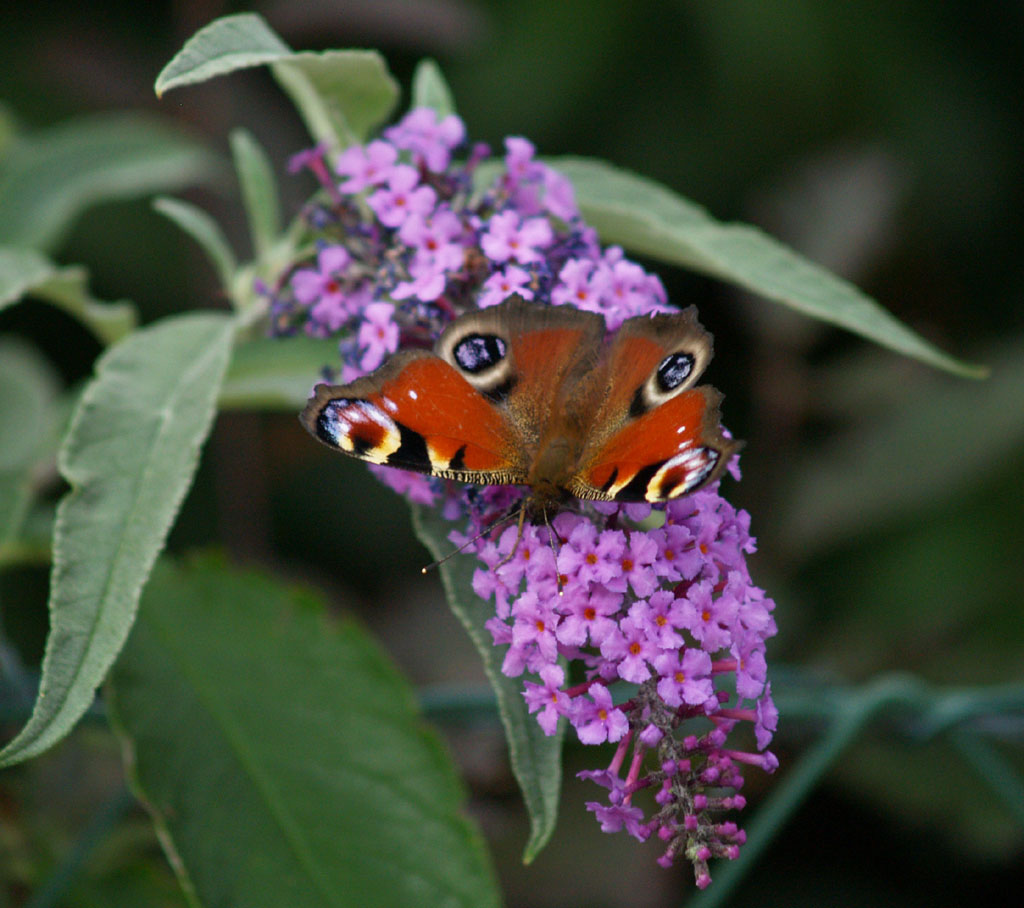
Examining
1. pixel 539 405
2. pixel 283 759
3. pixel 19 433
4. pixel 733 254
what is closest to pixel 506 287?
pixel 539 405

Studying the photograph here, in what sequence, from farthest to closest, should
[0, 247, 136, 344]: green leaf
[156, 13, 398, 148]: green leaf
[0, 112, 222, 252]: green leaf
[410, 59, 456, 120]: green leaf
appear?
[0, 112, 222, 252]: green leaf, [410, 59, 456, 120]: green leaf, [0, 247, 136, 344]: green leaf, [156, 13, 398, 148]: green leaf

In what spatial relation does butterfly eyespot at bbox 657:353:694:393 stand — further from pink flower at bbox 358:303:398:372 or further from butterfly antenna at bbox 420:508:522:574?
pink flower at bbox 358:303:398:372

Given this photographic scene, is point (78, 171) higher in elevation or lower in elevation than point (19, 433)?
higher

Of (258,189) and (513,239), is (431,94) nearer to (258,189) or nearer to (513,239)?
(258,189)

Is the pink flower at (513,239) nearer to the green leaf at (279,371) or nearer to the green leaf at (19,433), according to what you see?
the green leaf at (279,371)

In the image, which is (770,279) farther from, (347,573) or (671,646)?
(347,573)

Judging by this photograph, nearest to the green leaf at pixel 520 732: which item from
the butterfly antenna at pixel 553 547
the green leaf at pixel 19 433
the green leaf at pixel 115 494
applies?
the butterfly antenna at pixel 553 547

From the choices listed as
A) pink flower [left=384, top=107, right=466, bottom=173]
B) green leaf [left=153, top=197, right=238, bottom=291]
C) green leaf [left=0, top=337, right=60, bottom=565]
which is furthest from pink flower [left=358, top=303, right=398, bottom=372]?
green leaf [left=0, top=337, right=60, bottom=565]
